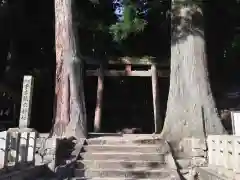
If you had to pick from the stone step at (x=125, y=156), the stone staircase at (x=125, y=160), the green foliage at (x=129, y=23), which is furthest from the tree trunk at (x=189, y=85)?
the green foliage at (x=129, y=23)

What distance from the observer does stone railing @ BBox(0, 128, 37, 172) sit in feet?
18.7

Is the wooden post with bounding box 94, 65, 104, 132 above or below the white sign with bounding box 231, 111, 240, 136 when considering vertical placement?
above

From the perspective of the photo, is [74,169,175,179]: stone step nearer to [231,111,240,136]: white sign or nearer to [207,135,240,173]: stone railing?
[207,135,240,173]: stone railing

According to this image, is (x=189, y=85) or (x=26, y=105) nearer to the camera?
(x=26, y=105)

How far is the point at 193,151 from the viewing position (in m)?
8.13

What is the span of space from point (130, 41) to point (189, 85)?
3656 mm

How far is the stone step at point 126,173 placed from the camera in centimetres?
739

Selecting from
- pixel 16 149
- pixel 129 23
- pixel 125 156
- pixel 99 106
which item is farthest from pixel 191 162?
pixel 99 106

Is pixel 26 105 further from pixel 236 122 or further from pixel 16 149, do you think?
pixel 236 122

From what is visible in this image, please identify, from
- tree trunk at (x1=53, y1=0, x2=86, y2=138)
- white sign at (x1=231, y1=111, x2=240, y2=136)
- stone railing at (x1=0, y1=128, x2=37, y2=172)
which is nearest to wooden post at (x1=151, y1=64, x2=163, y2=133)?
tree trunk at (x1=53, y1=0, x2=86, y2=138)

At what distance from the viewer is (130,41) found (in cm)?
1225

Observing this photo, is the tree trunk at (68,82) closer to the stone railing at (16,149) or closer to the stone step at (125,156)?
the stone step at (125,156)

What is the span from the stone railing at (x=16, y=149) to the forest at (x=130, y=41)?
2.42 metres

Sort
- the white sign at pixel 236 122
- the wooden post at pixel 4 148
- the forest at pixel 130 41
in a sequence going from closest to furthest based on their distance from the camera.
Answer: the wooden post at pixel 4 148 < the white sign at pixel 236 122 < the forest at pixel 130 41
